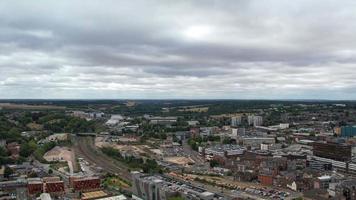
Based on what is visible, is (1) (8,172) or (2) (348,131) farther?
(2) (348,131)

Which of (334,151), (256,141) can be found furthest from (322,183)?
(256,141)

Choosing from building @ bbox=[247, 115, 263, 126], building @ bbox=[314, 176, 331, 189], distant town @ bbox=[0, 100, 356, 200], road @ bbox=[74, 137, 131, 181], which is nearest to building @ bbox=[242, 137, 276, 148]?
distant town @ bbox=[0, 100, 356, 200]

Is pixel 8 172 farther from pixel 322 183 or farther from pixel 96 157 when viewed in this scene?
pixel 322 183

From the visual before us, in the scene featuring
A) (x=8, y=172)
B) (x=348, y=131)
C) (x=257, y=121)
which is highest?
(x=257, y=121)

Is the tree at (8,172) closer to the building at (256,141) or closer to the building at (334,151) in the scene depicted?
the building at (334,151)

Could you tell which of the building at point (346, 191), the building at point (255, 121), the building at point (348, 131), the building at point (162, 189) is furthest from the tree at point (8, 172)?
the building at point (255, 121)

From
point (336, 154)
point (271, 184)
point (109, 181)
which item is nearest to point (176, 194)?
A: point (109, 181)

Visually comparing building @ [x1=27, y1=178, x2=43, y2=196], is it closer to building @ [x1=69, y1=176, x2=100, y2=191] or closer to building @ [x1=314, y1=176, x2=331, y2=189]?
building @ [x1=69, y1=176, x2=100, y2=191]

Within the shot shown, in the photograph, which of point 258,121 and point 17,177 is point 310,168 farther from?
point 258,121
